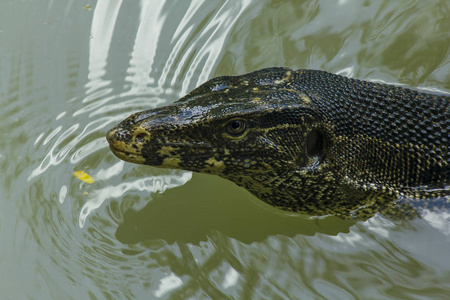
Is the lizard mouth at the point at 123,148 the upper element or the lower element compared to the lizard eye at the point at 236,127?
lower

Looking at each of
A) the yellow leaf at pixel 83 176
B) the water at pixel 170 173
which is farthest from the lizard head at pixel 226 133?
the yellow leaf at pixel 83 176

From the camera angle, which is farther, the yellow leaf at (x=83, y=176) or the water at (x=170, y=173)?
the yellow leaf at (x=83, y=176)

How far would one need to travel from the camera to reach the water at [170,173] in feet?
17.7

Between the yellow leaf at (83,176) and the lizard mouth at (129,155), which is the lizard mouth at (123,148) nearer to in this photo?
the lizard mouth at (129,155)

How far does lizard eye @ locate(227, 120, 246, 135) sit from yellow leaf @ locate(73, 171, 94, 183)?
1854 mm

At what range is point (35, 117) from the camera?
6.91 metres

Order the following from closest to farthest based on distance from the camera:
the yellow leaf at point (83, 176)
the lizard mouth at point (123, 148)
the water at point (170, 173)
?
the lizard mouth at point (123, 148), the water at point (170, 173), the yellow leaf at point (83, 176)

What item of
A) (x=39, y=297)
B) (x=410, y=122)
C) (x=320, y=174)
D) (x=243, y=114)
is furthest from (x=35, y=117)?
(x=410, y=122)

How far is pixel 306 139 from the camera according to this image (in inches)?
205

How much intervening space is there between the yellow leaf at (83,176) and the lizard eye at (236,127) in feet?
6.08

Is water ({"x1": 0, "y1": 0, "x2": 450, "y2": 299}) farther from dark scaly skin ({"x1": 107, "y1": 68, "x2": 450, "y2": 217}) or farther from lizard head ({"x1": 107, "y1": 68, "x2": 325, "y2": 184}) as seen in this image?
lizard head ({"x1": 107, "y1": 68, "x2": 325, "y2": 184})

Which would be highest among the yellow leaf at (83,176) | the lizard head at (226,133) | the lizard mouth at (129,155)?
the lizard head at (226,133)

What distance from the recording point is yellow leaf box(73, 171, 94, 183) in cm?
618

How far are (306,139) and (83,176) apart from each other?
2.44 m
